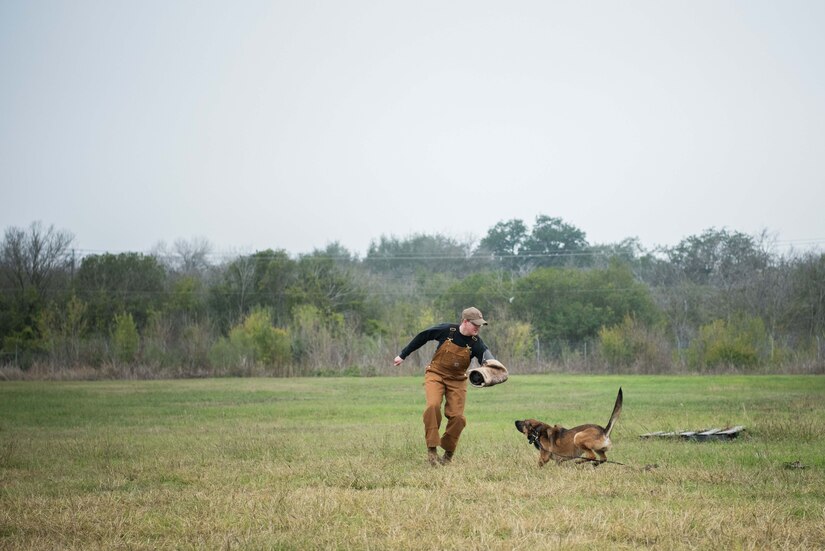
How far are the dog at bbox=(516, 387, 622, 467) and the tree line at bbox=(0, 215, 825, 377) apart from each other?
32.2 m

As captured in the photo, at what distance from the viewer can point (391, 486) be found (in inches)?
394

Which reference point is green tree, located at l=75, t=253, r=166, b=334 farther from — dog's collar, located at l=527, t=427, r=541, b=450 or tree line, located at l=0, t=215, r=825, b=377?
dog's collar, located at l=527, t=427, r=541, b=450

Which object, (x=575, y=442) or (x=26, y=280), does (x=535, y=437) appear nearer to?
(x=575, y=442)

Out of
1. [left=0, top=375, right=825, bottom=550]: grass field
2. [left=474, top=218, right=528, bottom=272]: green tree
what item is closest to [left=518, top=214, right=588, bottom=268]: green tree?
[left=474, top=218, right=528, bottom=272]: green tree

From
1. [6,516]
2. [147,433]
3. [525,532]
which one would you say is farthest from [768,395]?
[6,516]

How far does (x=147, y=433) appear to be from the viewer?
17.2 m

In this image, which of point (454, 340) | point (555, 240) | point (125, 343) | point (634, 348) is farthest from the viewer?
point (555, 240)

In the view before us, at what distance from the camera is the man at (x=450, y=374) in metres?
12.2

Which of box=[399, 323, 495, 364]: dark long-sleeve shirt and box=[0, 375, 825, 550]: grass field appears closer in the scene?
box=[0, 375, 825, 550]: grass field

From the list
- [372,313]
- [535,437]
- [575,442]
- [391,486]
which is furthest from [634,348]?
[391,486]

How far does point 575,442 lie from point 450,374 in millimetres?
2094

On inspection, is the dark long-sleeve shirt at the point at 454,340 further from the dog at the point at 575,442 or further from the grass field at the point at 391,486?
the grass field at the point at 391,486

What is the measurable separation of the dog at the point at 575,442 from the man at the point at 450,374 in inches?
44.3

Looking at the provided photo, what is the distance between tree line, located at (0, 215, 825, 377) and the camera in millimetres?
46031
